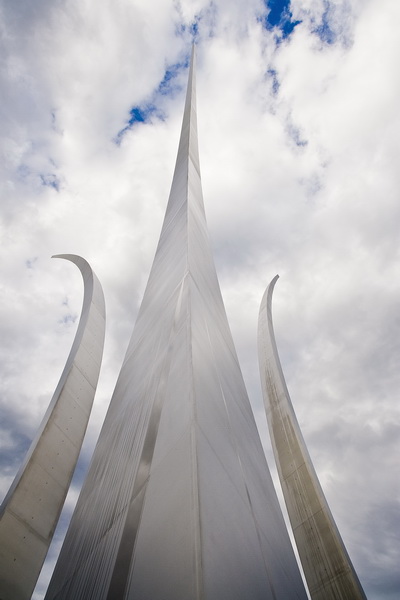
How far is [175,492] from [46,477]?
16.5 ft

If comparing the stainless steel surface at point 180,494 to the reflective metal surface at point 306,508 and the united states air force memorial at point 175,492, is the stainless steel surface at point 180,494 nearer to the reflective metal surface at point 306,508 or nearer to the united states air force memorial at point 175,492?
the united states air force memorial at point 175,492

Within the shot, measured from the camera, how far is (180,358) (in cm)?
382

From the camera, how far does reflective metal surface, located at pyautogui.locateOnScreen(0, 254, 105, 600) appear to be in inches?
201

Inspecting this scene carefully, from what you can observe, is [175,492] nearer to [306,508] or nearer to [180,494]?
[180,494]

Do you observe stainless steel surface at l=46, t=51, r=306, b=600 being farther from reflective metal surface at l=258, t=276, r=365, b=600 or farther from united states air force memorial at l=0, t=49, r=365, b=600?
reflective metal surface at l=258, t=276, r=365, b=600

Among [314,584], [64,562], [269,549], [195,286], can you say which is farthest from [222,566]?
[314,584]

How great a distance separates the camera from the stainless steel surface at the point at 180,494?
214 cm

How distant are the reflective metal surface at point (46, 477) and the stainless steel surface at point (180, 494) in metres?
1.65

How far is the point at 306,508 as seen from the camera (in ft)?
26.4

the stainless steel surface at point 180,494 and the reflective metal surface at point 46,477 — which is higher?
the reflective metal surface at point 46,477

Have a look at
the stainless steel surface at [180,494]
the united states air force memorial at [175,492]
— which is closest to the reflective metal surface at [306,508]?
the united states air force memorial at [175,492]

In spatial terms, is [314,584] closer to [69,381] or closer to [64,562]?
[64,562]

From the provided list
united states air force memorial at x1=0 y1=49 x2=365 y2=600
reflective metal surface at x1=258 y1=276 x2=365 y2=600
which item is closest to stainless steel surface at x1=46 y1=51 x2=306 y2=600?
united states air force memorial at x1=0 y1=49 x2=365 y2=600

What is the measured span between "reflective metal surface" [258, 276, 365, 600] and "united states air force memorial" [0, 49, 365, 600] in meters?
0.03
